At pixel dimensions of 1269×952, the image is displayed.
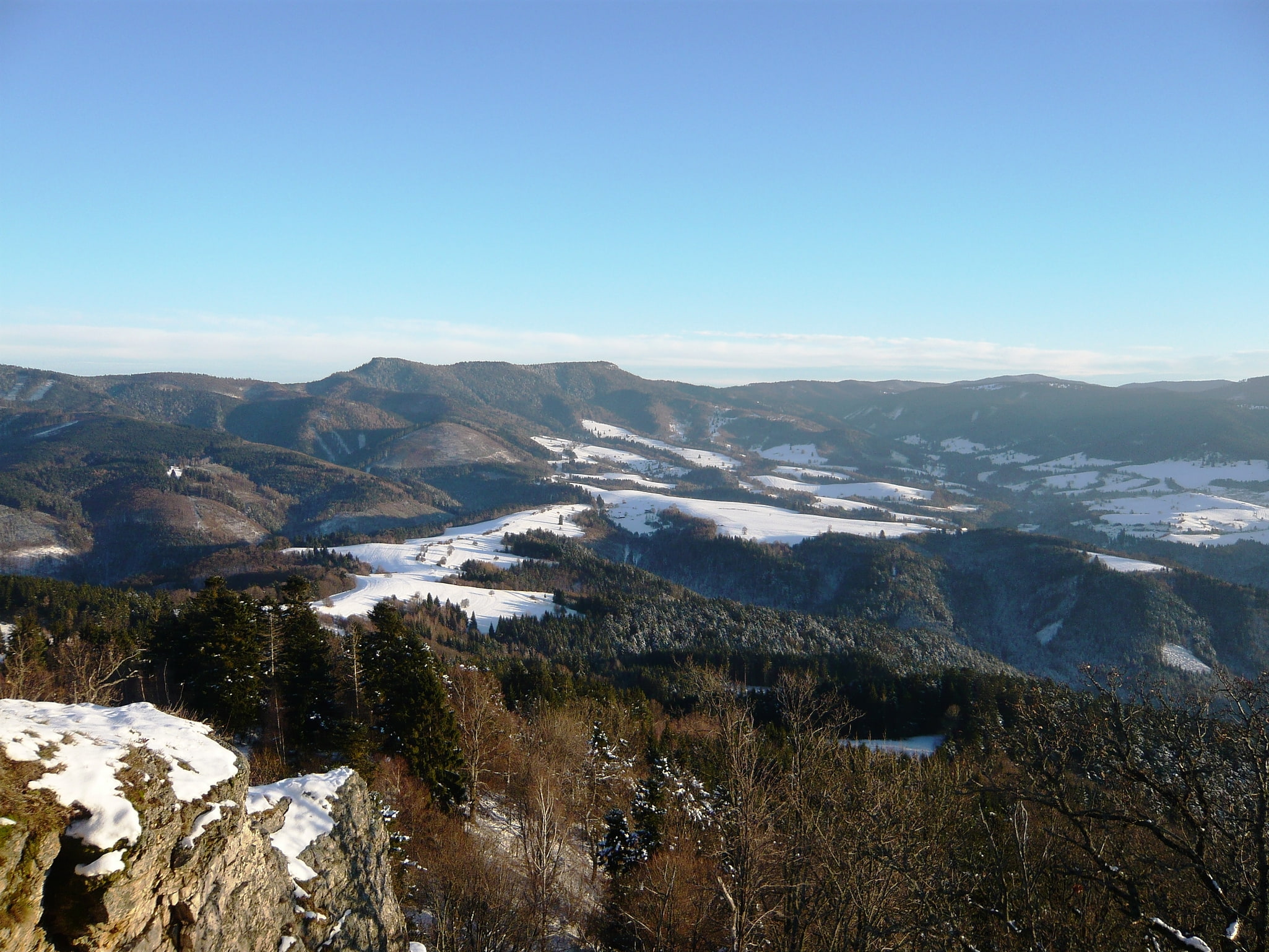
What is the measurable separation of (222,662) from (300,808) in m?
22.6

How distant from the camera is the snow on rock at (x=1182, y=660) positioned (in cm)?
17588

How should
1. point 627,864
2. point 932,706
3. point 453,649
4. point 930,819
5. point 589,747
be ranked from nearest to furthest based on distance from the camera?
point 930,819 < point 627,864 < point 589,747 < point 932,706 < point 453,649

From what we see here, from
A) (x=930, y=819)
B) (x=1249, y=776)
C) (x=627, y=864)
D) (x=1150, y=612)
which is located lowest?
(x=1150, y=612)

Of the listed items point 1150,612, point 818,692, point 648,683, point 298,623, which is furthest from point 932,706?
point 1150,612

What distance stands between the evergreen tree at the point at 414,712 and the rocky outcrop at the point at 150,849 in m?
17.3

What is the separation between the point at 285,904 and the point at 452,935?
982cm

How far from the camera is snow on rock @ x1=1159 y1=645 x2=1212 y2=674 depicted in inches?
6924

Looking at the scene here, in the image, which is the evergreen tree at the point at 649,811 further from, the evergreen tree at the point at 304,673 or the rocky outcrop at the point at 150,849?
the rocky outcrop at the point at 150,849

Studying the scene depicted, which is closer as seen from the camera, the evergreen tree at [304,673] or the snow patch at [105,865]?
the snow patch at [105,865]

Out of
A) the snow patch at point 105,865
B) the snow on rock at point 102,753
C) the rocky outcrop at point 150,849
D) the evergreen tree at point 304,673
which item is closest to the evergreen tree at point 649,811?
the evergreen tree at point 304,673

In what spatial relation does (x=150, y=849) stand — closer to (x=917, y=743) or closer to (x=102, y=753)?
(x=102, y=753)

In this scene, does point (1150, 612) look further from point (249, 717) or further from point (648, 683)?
point (249, 717)

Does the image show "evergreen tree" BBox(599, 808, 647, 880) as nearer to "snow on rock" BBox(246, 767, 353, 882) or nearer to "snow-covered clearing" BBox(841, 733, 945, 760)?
"snow on rock" BBox(246, 767, 353, 882)

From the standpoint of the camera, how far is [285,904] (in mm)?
15945
